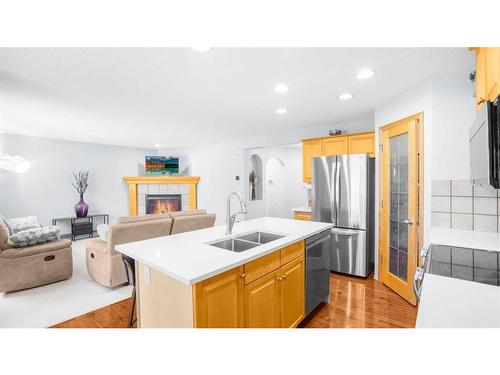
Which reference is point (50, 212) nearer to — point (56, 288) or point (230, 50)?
point (56, 288)

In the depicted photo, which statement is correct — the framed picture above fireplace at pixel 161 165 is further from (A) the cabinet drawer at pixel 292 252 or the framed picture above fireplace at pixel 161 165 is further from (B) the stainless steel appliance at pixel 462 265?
(B) the stainless steel appliance at pixel 462 265

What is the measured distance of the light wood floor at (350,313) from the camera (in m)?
2.05

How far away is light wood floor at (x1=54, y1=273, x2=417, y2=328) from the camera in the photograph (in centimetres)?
205

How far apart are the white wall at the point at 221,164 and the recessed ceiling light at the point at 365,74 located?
6.85ft

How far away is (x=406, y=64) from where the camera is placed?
191 cm

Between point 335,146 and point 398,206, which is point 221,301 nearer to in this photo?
point 398,206

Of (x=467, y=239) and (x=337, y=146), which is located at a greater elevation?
(x=337, y=146)

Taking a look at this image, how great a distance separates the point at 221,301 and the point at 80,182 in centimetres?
567

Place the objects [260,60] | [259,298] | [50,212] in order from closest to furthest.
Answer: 1. [259,298]
2. [260,60]
3. [50,212]

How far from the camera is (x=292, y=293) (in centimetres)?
182

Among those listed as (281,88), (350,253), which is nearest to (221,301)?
(281,88)

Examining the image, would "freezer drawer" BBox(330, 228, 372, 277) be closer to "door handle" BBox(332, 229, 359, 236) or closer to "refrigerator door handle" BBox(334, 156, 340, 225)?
"door handle" BBox(332, 229, 359, 236)
